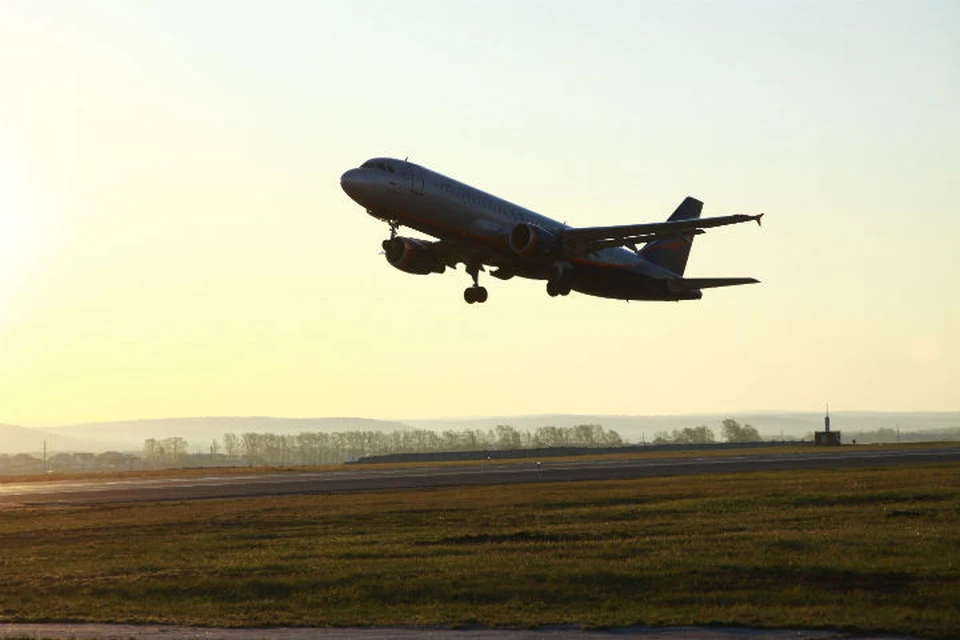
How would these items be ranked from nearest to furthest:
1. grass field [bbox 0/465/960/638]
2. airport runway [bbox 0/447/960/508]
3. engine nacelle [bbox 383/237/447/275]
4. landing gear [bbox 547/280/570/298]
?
grass field [bbox 0/465/960/638] < engine nacelle [bbox 383/237/447/275] < landing gear [bbox 547/280/570/298] < airport runway [bbox 0/447/960/508]

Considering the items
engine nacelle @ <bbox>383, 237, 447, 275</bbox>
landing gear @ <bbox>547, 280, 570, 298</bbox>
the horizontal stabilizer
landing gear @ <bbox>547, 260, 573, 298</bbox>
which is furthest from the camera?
the horizontal stabilizer

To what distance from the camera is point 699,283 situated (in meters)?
75.2

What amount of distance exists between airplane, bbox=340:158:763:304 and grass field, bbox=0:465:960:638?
11.6 metres

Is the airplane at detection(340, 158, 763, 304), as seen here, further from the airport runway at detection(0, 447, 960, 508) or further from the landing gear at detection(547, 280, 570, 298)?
the airport runway at detection(0, 447, 960, 508)

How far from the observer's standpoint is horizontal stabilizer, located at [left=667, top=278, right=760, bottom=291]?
72.9 meters

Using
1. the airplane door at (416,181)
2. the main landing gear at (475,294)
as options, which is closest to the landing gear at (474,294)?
the main landing gear at (475,294)

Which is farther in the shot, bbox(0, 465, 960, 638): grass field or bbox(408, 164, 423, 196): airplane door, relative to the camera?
bbox(408, 164, 423, 196): airplane door

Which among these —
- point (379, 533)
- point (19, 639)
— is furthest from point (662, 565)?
point (19, 639)

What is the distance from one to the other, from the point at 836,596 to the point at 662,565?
21.0ft

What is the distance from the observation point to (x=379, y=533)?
50625 millimetres

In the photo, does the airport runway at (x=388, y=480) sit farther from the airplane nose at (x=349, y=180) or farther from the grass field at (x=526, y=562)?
the airplane nose at (x=349, y=180)

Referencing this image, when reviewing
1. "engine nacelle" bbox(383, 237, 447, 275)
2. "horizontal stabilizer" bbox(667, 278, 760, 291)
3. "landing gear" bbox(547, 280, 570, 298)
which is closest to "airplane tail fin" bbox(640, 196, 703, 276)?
"horizontal stabilizer" bbox(667, 278, 760, 291)

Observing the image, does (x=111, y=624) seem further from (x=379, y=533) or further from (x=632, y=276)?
(x=632, y=276)

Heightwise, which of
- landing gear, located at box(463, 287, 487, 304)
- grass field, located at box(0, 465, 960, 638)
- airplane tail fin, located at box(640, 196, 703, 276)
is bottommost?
grass field, located at box(0, 465, 960, 638)
